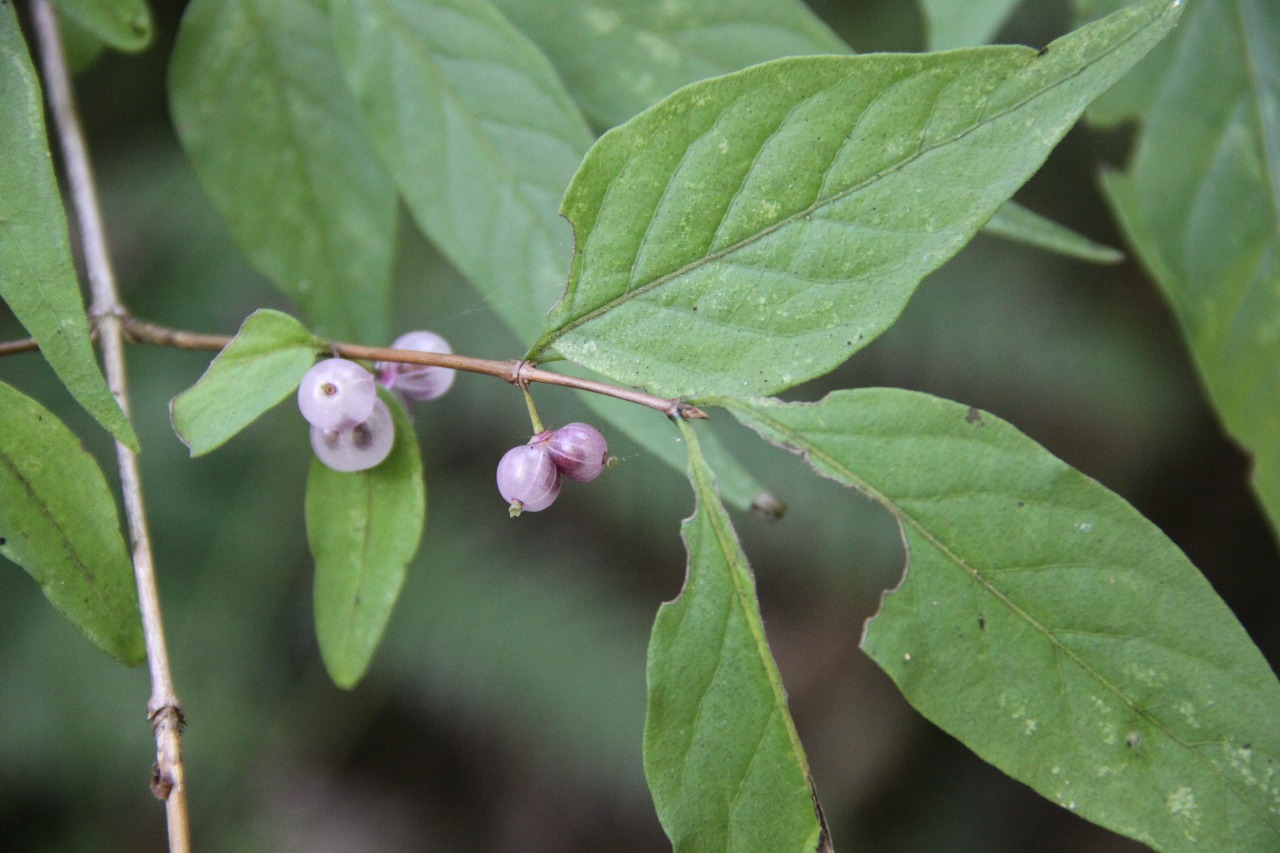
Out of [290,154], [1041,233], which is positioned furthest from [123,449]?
[1041,233]

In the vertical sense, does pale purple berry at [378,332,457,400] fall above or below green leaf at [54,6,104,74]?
below

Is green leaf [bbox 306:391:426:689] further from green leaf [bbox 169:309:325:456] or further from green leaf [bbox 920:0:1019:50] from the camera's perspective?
green leaf [bbox 920:0:1019:50]

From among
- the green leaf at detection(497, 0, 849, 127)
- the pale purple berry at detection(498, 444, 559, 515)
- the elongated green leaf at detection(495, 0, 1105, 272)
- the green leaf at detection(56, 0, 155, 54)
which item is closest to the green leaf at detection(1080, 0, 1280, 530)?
the elongated green leaf at detection(495, 0, 1105, 272)

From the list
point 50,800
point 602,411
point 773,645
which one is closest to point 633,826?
point 773,645

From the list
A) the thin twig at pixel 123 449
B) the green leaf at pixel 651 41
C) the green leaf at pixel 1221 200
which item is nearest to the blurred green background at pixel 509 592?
the green leaf at pixel 1221 200

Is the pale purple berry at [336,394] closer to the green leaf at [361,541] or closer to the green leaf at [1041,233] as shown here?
the green leaf at [361,541]

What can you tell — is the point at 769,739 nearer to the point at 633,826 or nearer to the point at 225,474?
the point at 225,474

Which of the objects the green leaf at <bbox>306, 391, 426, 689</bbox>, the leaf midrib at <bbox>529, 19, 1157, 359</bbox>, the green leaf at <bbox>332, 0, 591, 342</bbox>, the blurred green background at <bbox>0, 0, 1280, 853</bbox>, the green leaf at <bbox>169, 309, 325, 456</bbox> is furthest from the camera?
the blurred green background at <bbox>0, 0, 1280, 853</bbox>
